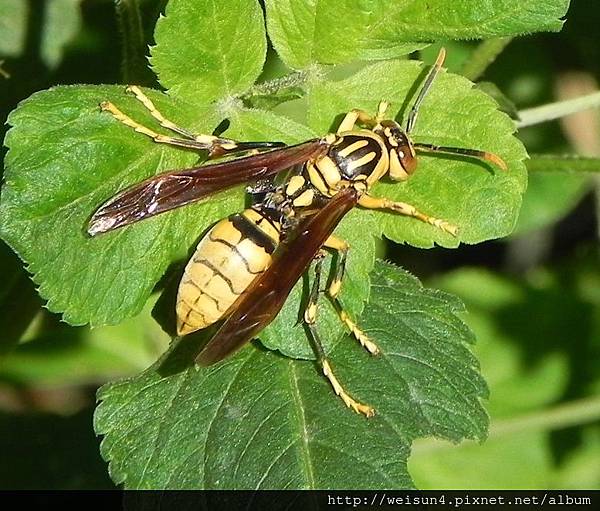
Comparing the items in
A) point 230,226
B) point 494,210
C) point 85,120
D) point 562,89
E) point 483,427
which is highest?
point 85,120

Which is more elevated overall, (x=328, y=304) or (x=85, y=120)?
(x=85, y=120)

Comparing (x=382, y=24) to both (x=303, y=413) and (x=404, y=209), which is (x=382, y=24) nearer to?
(x=404, y=209)

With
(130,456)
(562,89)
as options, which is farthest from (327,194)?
(562,89)

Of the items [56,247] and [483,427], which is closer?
[56,247]

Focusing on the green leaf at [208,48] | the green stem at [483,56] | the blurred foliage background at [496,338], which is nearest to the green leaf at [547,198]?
the blurred foliage background at [496,338]

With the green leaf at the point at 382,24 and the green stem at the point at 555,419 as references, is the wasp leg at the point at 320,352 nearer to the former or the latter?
the green leaf at the point at 382,24

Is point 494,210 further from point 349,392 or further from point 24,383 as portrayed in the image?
point 24,383
